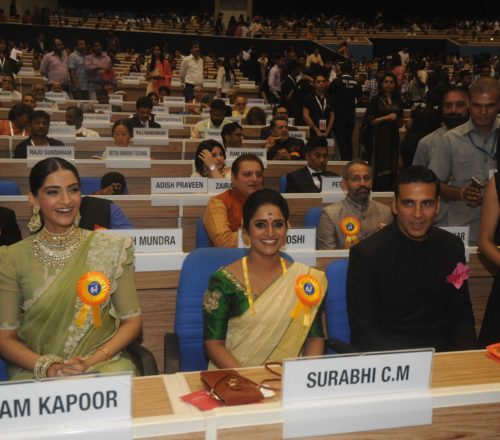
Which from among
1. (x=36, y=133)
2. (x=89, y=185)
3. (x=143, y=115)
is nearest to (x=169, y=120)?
(x=143, y=115)

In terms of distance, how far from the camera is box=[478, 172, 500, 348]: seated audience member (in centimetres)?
233

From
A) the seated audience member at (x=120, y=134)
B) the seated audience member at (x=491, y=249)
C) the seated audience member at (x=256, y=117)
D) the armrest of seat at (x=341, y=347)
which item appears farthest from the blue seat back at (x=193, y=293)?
the seated audience member at (x=256, y=117)

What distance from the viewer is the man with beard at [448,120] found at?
350 centimetres

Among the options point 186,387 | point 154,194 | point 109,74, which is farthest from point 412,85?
point 186,387

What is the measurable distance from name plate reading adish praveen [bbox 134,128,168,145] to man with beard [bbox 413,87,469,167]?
3.34 m

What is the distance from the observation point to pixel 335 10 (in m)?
26.0

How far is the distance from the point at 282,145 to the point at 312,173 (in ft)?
4.79

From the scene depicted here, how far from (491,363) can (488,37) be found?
64.6ft

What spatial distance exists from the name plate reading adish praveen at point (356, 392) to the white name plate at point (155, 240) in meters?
1.47

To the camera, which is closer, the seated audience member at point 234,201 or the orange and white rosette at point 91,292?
the orange and white rosette at point 91,292

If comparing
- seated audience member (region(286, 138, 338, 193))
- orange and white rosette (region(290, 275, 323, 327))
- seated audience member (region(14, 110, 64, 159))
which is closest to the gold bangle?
orange and white rosette (region(290, 275, 323, 327))

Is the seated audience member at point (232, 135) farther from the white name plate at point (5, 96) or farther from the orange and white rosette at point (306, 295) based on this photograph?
the white name plate at point (5, 96)

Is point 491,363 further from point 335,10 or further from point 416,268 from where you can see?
point 335,10

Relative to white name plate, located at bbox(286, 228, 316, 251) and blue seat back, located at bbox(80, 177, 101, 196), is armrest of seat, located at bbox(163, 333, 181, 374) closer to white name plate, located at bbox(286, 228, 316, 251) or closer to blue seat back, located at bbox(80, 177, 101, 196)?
white name plate, located at bbox(286, 228, 316, 251)
